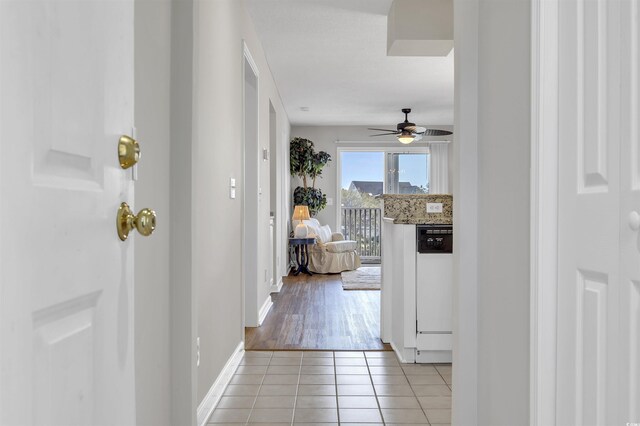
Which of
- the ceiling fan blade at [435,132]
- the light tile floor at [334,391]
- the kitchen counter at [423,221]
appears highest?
the ceiling fan blade at [435,132]

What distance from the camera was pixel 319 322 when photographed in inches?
175

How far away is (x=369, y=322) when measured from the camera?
4.50m

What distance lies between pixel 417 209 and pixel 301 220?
180 inches

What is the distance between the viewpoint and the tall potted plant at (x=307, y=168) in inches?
335

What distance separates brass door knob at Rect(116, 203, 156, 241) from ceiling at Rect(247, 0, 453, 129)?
323 centimetres

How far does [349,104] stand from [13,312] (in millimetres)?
7072

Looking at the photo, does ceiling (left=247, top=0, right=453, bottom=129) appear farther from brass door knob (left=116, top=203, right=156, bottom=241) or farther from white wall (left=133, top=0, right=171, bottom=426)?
brass door knob (left=116, top=203, right=156, bottom=241)

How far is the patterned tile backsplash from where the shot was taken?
3.41m

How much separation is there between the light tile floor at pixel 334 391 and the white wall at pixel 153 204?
2.61 ft
